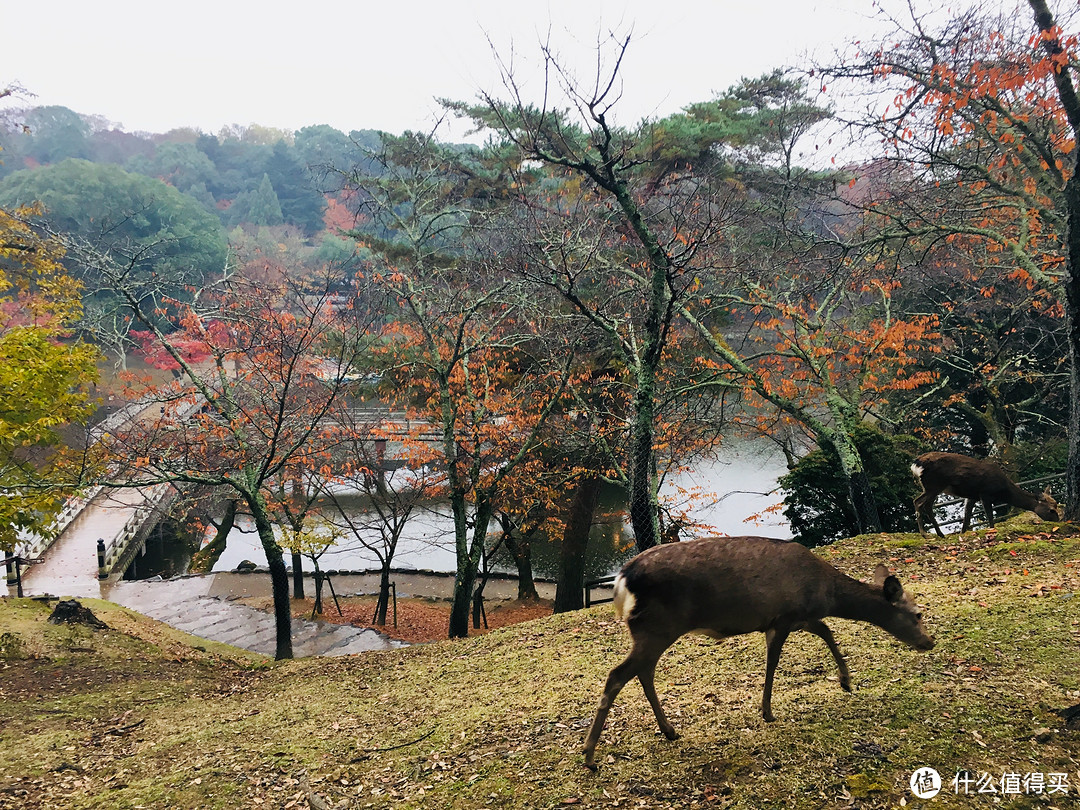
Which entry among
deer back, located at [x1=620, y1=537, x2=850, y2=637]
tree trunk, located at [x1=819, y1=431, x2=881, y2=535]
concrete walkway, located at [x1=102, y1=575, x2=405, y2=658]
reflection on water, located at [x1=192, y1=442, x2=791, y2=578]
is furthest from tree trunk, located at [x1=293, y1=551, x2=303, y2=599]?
→ deer back, located at [x1=620, y1=537, x2=850, y2=637]

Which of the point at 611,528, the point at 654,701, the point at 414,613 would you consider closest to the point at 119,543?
the point at 414,613

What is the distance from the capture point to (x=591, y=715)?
5.35 meters

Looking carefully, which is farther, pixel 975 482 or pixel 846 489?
pixel 846 489

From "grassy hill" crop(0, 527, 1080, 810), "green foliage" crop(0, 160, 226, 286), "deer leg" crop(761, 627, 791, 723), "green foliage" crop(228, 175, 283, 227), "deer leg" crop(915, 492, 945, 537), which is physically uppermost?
"green foliage" crop(228, 175, 283, 227)

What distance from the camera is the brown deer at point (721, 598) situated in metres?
4.09

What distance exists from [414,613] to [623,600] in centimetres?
1750

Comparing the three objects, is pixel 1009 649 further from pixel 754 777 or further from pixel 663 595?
pixel 663 595

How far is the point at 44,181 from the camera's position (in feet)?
135

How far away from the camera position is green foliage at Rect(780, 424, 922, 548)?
43.2ft

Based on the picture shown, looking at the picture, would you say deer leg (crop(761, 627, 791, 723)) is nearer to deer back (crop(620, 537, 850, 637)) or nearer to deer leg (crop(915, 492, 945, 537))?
deer back (crop(620, 537, 850, 637))

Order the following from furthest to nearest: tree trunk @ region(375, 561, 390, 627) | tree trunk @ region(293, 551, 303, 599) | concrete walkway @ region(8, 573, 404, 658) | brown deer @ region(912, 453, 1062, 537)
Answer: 1. tree trunk @ region(293, 551, 303, 599)
2. tree trunk @ region(375, 561, 390, 627)
3. concrete walkway @ region(8, 573, 404, 658)
4. brown deer @ region(912, 453, 1062, 537)

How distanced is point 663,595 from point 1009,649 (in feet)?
10.2

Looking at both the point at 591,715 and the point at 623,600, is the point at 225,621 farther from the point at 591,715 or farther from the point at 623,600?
the point at 623,600

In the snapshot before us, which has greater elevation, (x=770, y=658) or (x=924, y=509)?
(x=924, y=509)
